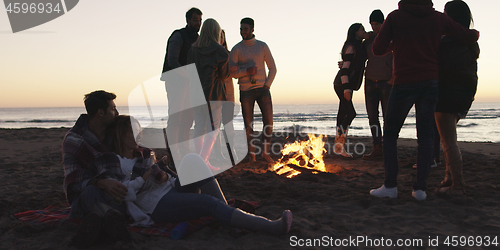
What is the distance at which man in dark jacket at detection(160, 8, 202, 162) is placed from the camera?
496 centimetres

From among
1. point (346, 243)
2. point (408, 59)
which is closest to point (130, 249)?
point (346, 243)

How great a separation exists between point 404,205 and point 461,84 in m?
1.43

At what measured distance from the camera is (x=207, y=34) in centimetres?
480

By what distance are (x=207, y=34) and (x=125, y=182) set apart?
2893 mm

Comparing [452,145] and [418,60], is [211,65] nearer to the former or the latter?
[418,60]

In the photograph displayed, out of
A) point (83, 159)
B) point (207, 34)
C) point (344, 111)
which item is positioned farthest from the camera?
point (344, 111)

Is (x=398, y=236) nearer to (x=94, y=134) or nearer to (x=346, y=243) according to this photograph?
(x=346, y=243)

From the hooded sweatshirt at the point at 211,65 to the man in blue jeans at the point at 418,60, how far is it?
2321 millimetres

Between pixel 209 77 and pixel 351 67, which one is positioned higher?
pixel 351 67

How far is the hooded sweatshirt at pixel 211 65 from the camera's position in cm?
484

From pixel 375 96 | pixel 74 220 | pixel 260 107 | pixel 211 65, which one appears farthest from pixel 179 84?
pixel 375 96

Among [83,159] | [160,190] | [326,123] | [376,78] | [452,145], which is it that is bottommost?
[326,123]

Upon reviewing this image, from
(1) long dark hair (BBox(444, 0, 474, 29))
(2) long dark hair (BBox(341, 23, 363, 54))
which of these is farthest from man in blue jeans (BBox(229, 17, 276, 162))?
(1) long dark hair (BBox(444, 0, 474, 29))

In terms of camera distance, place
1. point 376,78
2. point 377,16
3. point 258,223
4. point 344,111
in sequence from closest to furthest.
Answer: point 258,223, point 377,16, point 376,78, point 344,111
